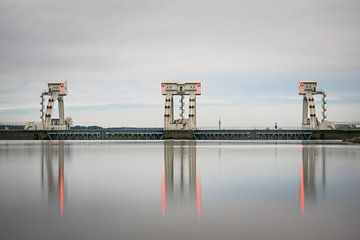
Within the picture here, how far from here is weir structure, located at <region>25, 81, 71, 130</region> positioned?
84125mm

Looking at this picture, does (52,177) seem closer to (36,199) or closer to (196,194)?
(36,199)

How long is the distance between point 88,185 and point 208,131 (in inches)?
2776

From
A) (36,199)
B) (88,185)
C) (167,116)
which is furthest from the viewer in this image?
(167,116)

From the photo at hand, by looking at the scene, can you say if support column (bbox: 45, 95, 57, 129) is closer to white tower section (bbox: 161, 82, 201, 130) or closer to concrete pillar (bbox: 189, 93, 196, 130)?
white tower section (bbox: 161, 82, 201, 130)

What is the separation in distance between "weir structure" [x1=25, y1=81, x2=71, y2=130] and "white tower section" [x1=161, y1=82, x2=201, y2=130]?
18069 mm

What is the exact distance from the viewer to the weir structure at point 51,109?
84125mm

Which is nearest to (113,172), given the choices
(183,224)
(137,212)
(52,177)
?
(52,177)

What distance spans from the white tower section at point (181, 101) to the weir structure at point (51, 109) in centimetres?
1807

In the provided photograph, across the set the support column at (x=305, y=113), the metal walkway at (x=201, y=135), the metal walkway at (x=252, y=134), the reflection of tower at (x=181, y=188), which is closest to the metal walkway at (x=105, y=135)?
the metal walkway at (x=201, y=135)

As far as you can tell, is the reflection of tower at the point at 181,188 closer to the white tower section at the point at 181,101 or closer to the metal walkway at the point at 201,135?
the white tower section at the point at 181,101

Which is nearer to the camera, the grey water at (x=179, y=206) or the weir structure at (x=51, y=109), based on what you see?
the grey water at (x=179, y=206)

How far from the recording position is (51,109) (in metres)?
84.9

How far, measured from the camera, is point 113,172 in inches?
719

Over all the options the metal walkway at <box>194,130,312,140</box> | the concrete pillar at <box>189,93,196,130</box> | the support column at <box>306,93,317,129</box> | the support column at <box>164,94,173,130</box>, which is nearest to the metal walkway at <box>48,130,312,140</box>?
the metal walkway at <box>194,130,312,140</box>
